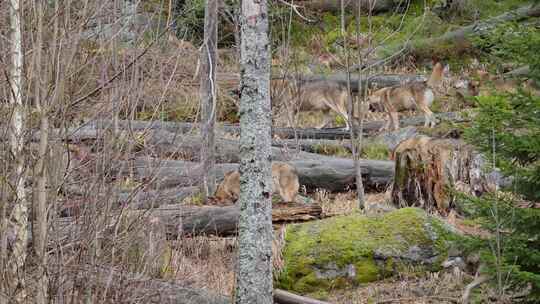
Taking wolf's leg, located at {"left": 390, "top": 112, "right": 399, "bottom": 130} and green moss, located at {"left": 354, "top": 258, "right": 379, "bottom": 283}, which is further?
wolf's leg, located at {"left": 390, "top": 112, "right": 399, "bottom": 130}

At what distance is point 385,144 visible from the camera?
17188 mm

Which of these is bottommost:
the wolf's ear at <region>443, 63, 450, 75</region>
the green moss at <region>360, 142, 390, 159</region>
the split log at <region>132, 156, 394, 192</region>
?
the split log at <region>132, 156, 394, 192</region>

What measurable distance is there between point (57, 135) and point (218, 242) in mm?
5036

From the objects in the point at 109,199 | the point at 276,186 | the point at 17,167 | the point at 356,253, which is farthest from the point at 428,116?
the point at 17,167

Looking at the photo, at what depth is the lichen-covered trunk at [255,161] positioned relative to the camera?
7.02 metres

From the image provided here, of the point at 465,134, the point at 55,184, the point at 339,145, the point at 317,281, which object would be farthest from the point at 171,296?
the point at 339,145

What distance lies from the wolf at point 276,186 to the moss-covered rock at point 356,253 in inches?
72.3

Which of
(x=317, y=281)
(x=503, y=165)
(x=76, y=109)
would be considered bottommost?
(x=317, y=281)

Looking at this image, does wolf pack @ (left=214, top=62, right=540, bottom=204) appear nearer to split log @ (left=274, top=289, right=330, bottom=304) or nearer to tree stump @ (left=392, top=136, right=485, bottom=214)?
tree stump @ (left=392, top=136, right=485, bottom=214)

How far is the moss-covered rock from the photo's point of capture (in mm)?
9656

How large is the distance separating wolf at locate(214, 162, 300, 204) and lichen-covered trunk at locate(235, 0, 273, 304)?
14.6 ft

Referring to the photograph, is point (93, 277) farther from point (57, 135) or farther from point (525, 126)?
point (525, 126)

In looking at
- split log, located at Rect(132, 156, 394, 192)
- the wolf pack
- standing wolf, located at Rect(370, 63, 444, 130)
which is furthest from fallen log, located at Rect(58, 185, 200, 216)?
standing wolf, located at Rect(370, 63, 444, 130)

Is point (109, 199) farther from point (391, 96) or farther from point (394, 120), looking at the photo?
point (391, 96)
